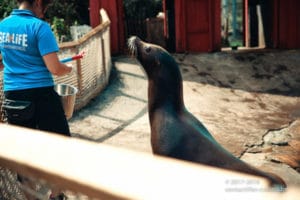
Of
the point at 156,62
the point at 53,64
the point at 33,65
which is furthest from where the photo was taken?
the point at 156,62

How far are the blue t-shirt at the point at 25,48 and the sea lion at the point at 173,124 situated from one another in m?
0.81

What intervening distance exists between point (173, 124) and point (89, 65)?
17.6 ft

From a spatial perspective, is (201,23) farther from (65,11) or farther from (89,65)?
(65,11)

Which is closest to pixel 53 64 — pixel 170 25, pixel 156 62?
pixel 156 62

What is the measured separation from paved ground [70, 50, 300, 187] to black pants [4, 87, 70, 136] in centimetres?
265

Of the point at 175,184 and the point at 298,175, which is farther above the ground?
the point at 175,184

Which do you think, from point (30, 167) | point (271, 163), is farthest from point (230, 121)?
point (30, 167)

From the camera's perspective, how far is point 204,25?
13086 millimetres

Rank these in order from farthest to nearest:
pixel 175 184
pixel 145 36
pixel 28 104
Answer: pixel 145 36, pixel 28 104, pixel 175 184

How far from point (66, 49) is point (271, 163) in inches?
136

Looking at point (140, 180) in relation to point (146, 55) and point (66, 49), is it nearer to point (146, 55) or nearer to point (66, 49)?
point (146, 55)

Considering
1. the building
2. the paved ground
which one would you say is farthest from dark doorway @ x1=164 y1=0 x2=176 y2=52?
the paved ground

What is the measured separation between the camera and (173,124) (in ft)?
11.2

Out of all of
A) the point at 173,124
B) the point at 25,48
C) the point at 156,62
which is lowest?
the point at 173,124
